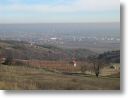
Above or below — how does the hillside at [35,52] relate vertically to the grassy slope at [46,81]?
above

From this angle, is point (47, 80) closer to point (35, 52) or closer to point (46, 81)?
point (46, 81)

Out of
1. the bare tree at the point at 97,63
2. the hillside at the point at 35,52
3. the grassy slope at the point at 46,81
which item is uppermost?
the hillside at the point at 35,52

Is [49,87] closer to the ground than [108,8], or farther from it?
closer to the ground

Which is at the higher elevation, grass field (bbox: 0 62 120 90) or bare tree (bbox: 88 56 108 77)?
bare tree (bbox: 88 56 108 77)

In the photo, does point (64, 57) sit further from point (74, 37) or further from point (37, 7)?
point (37, 7)

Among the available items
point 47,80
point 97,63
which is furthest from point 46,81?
point 97,63

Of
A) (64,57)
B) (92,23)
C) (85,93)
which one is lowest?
(85,93)

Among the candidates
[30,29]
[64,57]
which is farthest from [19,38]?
[64,57]
